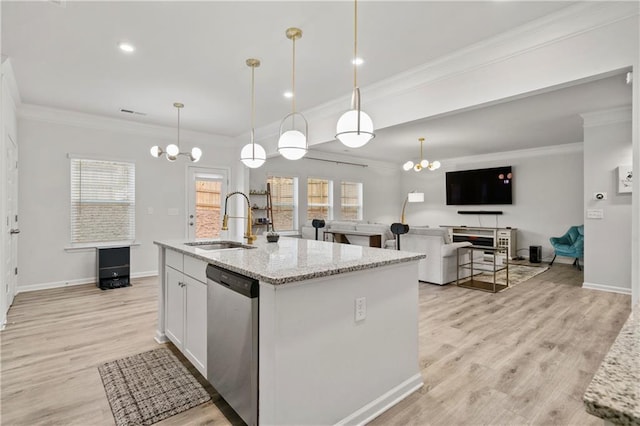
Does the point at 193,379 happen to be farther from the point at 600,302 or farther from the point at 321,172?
the point at 321,172

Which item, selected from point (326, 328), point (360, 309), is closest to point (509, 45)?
point (360, 309)

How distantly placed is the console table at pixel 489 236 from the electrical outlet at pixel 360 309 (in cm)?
667

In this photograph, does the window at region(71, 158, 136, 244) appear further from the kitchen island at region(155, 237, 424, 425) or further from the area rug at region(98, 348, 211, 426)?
the kitchen island at region(155, 237, 424, 425)

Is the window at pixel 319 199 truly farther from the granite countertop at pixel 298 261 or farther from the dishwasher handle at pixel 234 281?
the dishwasher handle at pixel 234 281

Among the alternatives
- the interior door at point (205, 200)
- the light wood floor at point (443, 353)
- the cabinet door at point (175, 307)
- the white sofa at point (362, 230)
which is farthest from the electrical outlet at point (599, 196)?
the interior door at point (205, 200)

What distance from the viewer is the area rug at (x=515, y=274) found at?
5543 mm

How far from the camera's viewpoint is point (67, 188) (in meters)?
5.22

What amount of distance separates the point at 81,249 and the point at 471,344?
5.81 meters

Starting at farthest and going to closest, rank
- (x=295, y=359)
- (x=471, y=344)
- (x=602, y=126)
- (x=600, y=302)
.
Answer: (x=602, y=126), (x=600, y=302), (x=471, y=344), (x=295, y=359)

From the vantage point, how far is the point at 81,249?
17.5 ft

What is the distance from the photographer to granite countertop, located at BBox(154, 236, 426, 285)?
1.60 meters

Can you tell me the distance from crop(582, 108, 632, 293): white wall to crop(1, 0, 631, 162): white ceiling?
1.23ft

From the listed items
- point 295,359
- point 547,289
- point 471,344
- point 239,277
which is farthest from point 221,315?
point 547,289

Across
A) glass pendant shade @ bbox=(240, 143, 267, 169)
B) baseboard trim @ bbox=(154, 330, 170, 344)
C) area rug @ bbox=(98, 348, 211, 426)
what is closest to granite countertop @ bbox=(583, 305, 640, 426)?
area rug @ bbox=(98, 348, 211, 426)
